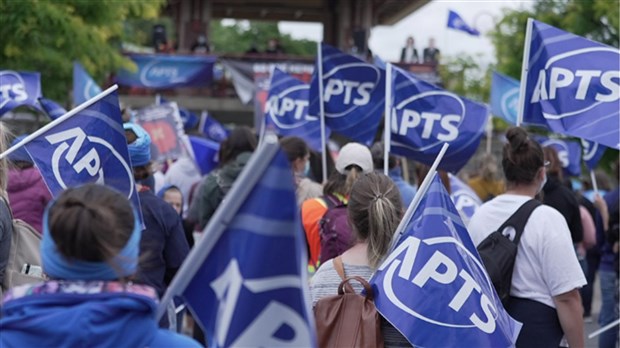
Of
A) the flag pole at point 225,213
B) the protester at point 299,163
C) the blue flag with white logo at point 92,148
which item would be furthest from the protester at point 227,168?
the flag pole at point 225,213

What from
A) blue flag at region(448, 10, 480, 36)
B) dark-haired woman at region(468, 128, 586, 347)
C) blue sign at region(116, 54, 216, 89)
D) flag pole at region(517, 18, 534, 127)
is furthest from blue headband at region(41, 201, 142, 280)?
blue flag at region(448, 10, 480, 36)

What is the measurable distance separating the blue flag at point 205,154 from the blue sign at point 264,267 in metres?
8.97

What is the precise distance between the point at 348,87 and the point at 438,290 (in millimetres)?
4911

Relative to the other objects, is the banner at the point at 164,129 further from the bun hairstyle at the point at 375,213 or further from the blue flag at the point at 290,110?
the bun hairstyle at the point at 375,213

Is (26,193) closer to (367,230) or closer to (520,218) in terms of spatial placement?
(367,230)

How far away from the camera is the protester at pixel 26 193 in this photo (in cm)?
659

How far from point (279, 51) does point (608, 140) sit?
25867 millimetres

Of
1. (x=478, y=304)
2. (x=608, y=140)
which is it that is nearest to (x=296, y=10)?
(x=608, y=140)

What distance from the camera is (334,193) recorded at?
6.78m

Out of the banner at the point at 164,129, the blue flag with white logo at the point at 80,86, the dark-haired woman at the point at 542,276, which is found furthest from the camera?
the banner at the point at 164,129

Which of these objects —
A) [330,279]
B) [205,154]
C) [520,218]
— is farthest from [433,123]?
[205,154]

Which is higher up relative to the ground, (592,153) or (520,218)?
(520,218)

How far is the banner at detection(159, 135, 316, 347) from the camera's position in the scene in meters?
2.94

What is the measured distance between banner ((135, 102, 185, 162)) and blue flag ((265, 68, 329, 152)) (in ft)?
6.42
